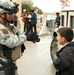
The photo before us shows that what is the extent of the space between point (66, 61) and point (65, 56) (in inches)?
2.4

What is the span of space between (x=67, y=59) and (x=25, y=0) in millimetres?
27016

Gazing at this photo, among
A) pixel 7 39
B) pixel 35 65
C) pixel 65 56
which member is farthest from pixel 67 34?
pixel 35 65

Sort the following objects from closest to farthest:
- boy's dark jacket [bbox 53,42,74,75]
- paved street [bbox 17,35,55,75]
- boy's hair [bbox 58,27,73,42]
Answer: boy's dark jacket [bbox 53,42,74,75]
boy's hair [bbox 58,27,73,42]
paved street [bbox 17,35,55,75]

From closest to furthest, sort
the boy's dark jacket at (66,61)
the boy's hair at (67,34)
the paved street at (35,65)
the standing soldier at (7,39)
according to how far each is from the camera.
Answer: the boy's dark jacket at (66,61), the boy's hair at (67,34), the standing soldier at (7,39), the paved street at (35,65)

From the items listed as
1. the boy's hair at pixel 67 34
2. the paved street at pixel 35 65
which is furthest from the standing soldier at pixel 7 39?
the paved street at pixel 35 65

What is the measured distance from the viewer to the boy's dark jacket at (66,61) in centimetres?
326

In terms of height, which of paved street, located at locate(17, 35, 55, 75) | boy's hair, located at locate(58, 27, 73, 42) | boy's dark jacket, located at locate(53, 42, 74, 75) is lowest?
paved street, located at locate(17, 35, 55, 75)

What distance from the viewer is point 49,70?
7.05 meters

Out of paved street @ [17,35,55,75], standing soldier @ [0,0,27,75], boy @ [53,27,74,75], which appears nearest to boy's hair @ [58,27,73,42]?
boy @ [53,27,74,75]

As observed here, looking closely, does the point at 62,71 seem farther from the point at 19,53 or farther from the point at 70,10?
the point at 70,10

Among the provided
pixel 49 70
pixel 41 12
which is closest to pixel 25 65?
pixel 49 70

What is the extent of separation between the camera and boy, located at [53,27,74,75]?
3.27 meters

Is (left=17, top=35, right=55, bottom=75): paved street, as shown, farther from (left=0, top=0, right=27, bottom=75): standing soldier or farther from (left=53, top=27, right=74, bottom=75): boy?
(left=53, top=27, right=74, bottom=75): boy

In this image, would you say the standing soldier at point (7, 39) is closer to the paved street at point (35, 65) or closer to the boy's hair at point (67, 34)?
the boy's hair at point (67, 34)
